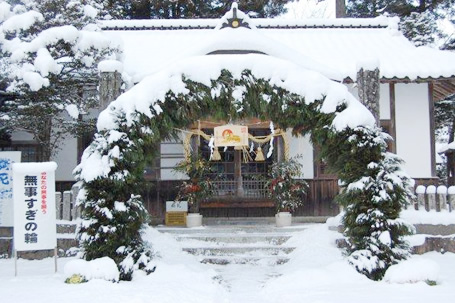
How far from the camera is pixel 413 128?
12.7m

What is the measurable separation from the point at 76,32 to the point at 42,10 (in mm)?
1744

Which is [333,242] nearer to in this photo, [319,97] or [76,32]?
[319,97]

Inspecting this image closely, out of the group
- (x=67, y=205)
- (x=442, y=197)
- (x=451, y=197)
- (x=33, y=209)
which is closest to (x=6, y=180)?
(x=67, y=205)

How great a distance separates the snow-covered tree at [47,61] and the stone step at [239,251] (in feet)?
13.0

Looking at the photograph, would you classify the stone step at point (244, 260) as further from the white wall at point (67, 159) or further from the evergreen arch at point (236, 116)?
the white wall at point (67, 159)

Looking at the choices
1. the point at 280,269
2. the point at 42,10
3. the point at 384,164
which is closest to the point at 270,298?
the point at 280,269

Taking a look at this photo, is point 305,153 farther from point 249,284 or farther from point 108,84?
point 108,84

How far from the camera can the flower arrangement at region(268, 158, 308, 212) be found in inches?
440

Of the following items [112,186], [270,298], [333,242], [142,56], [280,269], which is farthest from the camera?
[142,56]

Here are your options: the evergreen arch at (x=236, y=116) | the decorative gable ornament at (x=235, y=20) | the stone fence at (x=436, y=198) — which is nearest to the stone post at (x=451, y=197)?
the stone fence at (x=436, y=198)

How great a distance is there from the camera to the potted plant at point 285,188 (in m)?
11.2

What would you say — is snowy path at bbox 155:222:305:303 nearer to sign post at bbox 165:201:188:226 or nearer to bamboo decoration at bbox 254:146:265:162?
sign post at bbox 165:201:188:226

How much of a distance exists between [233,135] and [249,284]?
4549 mm

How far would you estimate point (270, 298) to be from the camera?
21.3 ft
